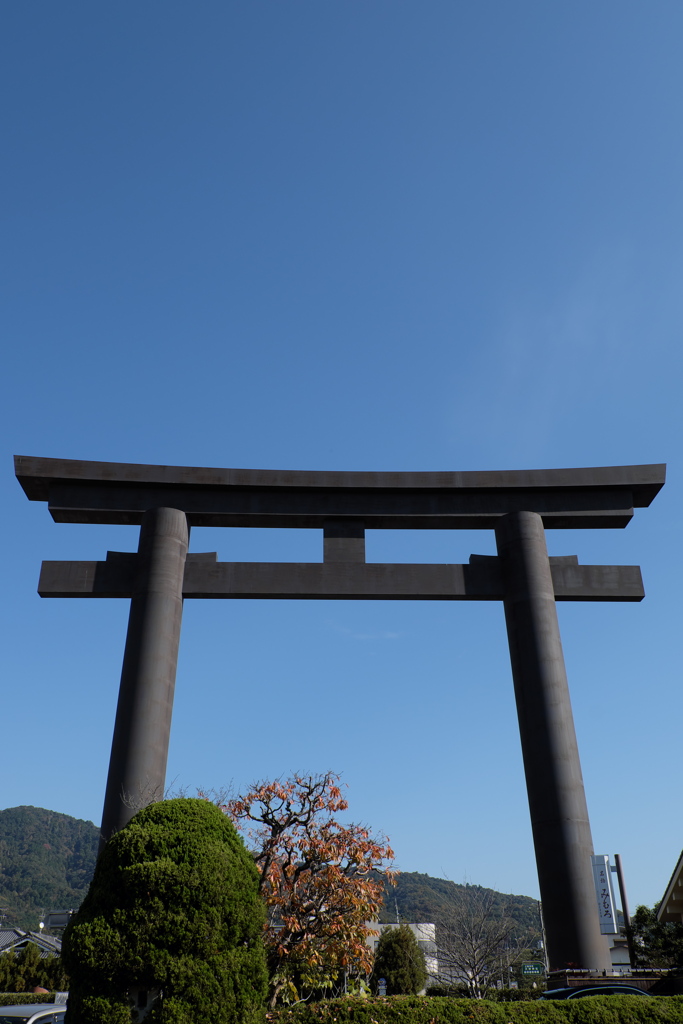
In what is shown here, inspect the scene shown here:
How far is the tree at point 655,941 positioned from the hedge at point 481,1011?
1428cm

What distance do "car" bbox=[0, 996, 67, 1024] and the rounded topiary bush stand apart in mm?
3647

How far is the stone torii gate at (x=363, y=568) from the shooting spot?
12977 mm

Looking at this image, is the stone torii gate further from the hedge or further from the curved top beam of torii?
the hedge

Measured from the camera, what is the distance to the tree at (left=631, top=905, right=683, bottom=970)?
910 inches

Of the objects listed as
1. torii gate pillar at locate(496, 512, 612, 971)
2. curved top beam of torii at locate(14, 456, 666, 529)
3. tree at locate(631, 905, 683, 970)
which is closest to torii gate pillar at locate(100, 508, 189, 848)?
curved top beam of torii at locate(14, 456, 666, 529)

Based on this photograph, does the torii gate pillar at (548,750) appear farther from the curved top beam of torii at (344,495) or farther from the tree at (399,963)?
the tree at (399,963)

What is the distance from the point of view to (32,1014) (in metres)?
10.5

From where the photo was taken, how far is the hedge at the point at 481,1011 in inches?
350

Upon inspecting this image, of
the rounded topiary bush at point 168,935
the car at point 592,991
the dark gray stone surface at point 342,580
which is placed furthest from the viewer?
the dark gray stone surface at point 342,580

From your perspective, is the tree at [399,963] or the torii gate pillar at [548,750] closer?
the torii gate pillar at [548,750]

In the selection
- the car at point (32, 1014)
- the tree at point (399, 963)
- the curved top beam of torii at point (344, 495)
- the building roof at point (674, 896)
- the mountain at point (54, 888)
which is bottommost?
the car at point (32, 1014)

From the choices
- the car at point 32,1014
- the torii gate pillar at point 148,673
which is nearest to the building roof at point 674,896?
the torii gate pillar at point 148,673

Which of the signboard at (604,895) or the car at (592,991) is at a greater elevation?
the signboard at (604,895)

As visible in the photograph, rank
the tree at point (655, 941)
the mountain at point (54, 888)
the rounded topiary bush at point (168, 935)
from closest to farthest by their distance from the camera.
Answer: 1. the rounded topiary bush at point (168, 935)
2. the tree at point (655, 941)
3. the mountain at point (54, 888)
